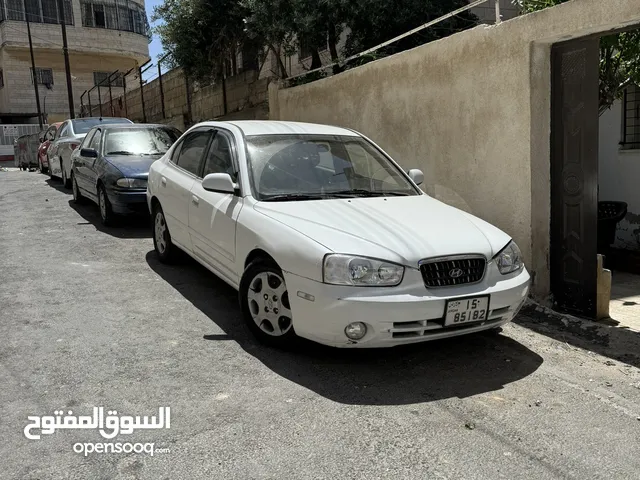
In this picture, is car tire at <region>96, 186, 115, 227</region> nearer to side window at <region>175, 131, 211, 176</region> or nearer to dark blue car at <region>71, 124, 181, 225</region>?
dark blue car at <region>71, 124, 181, 225</region>

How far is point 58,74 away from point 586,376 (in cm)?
4528

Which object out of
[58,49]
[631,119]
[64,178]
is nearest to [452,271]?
[631,119]

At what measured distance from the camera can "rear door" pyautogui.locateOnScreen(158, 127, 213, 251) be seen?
5652mm

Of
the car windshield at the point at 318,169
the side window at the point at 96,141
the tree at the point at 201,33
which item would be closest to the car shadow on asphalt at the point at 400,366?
the car windshield at the point at 318,169

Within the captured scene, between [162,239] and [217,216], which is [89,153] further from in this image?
[217,216]

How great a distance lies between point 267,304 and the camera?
421 centimetres

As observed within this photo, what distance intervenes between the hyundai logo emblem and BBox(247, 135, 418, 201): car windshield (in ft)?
3.99

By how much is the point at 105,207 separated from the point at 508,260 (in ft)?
20.3

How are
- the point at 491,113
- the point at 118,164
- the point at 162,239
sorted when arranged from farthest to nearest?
the point at 118,164, the point at 162,239, the point at 491,113

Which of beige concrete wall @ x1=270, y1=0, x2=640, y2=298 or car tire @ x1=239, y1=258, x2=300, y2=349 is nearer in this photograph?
car tire @ x1=239, y1=258, x2=300, y2=349

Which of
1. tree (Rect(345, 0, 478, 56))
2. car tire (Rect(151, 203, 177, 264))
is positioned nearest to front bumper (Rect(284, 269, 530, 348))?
car tire (Rect(151, 203, 177, 264))

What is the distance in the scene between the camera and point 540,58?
5.14m

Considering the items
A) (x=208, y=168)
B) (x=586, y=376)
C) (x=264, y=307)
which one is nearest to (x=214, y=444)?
(x=264, y=307)

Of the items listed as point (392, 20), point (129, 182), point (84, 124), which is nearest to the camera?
point (129, 182)
